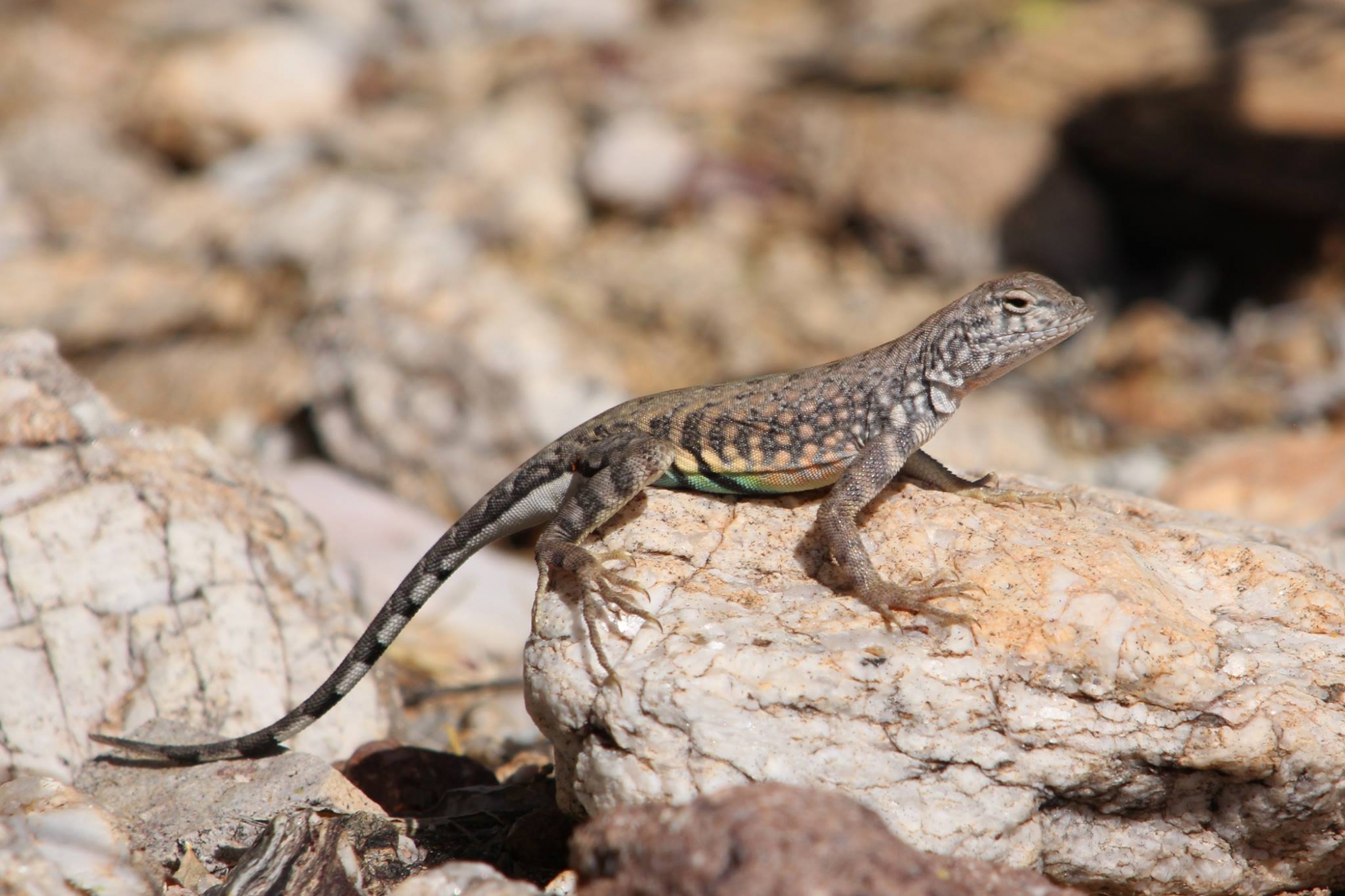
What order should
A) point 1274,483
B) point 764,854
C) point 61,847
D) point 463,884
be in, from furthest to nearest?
point 1274,483 < point 61,847 < point 463,884 < point 764,854

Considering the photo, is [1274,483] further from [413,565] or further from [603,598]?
[413,565]

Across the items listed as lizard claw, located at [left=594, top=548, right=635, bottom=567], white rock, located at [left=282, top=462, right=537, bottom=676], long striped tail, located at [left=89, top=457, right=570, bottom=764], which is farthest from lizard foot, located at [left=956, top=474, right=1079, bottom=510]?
white rock, located at [left=282, top=462, right=537, bottom=676]

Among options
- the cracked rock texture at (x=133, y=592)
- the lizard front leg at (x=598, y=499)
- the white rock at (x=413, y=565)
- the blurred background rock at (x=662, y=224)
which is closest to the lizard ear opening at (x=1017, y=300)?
the lizard front leg at (x=598, y=499)

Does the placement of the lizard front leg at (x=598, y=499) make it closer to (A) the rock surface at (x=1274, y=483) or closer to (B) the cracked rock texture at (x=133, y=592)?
(B) the cracked rock texture at (x=133, y=592)

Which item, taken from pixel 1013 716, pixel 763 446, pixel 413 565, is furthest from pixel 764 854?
pixel 413 565

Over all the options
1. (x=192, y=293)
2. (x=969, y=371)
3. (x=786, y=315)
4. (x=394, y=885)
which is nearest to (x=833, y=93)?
(x=786, y=315)

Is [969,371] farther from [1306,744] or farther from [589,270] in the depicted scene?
[589,270]

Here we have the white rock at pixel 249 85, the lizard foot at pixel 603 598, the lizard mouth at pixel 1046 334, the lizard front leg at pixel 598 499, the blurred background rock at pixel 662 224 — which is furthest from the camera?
the white rock at pixel 249 85
